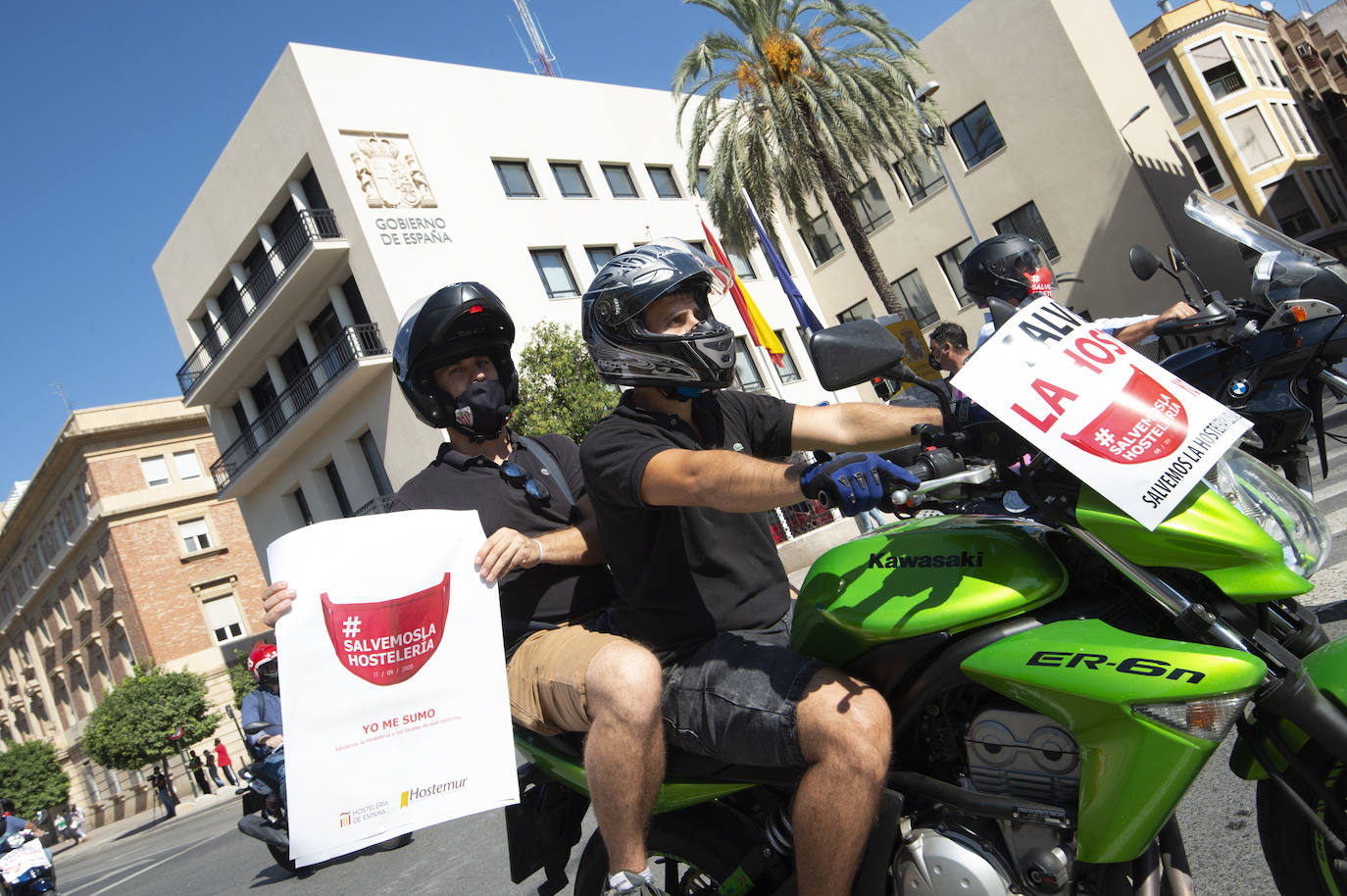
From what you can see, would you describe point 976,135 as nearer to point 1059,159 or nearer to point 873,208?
point 1059,159

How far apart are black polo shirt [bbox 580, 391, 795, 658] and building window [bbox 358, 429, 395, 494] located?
76.9 feet

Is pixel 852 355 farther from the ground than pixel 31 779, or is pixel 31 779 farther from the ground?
pixel 31 779

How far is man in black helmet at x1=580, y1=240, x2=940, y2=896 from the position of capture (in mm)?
2115

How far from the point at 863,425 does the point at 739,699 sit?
2.88 feet

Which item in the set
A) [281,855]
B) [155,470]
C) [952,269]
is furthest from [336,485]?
[281,855]

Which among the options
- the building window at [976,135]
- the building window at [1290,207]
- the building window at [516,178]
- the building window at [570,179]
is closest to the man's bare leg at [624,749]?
the building window at [516,178]

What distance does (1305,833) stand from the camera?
1.93 metres

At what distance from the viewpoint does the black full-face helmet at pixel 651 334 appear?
2529 mm

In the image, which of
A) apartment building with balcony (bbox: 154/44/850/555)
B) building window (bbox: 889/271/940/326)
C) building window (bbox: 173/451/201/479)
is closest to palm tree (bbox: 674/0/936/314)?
apartment building with balcony (bbox: 154/44/850/555)

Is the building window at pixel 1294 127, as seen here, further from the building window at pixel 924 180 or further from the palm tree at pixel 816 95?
the palm tree at pixel 816 95

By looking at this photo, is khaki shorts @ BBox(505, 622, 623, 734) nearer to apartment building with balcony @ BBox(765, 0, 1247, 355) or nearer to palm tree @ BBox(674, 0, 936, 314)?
palm tree @ BBox(674, 0, 936, 314)

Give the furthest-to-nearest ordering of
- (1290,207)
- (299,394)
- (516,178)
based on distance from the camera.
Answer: (1290,207)
(516,178)
(299,394)

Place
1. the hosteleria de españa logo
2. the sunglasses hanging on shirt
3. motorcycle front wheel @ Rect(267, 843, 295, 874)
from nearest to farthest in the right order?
the hosteleria de españa logo → the sunglasses hanging on shirt → motorcycle front wheel @ Rect(267, 843, 295, 874)

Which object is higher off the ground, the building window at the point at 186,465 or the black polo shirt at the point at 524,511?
the building window at the point at 186,465
